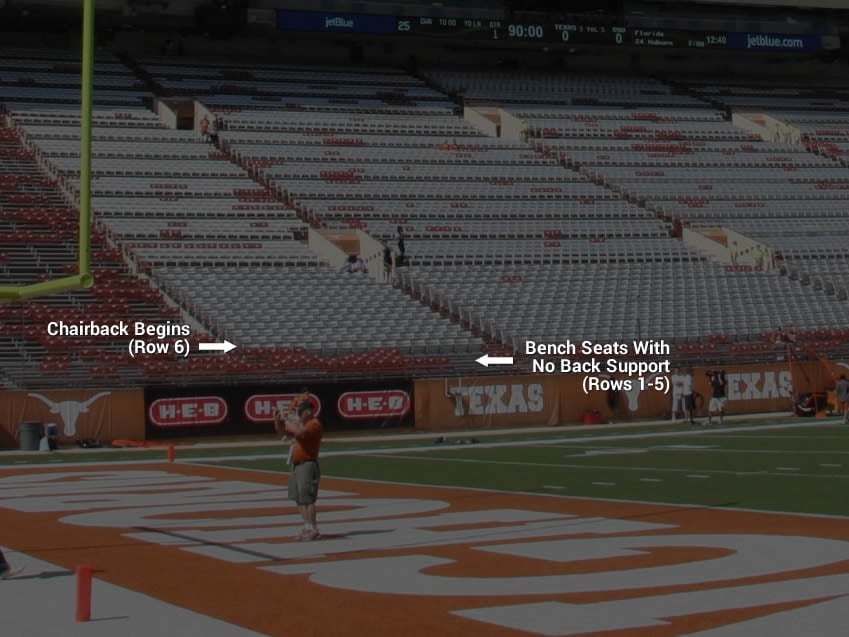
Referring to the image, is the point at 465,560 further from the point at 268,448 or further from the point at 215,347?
the point at 215,347

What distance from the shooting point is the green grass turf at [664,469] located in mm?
15570

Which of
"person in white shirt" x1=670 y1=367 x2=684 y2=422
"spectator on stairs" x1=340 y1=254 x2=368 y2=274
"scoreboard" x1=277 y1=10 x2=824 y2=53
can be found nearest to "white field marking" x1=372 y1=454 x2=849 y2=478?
"person in white shirt" x1=670 y1=367 x2=684 y2=422

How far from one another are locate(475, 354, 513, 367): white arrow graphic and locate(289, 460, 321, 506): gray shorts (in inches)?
795

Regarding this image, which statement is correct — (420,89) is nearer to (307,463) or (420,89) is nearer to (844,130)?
(844,130)

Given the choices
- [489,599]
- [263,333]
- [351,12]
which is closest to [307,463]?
[489,599]

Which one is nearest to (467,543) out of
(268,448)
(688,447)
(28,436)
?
(688,447)

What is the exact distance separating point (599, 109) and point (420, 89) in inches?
267

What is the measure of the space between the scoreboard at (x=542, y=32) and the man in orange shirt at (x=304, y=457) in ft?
124

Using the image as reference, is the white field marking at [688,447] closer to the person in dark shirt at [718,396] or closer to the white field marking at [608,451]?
the white field marking at [608,451]

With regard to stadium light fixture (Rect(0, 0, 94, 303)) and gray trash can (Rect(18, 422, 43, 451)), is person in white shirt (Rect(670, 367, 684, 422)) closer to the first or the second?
gray trash can (Rect(18, 422, 43, 451))

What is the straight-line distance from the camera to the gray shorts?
12.0 m

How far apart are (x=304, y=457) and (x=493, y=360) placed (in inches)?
809

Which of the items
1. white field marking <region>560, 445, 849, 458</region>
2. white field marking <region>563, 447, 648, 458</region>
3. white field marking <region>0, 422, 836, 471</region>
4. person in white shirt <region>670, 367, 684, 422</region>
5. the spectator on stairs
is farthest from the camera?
the spectator on stairs

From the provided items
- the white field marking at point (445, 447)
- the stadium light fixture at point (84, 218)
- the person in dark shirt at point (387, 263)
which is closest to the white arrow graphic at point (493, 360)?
the white field marking at point (445, 447)
